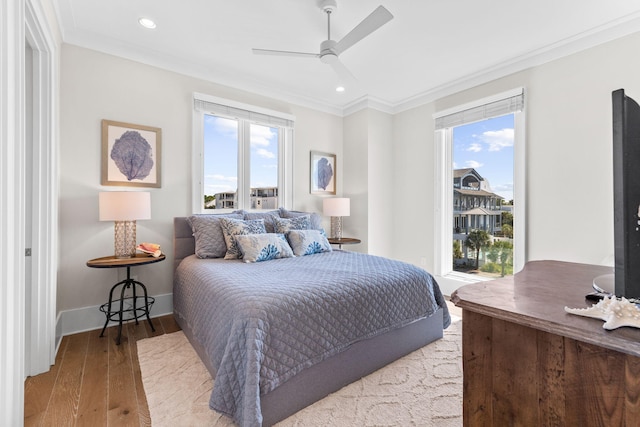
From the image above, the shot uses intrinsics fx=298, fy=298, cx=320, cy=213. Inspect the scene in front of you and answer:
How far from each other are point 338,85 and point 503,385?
3.63 meters

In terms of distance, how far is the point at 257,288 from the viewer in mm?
1788

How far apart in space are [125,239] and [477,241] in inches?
155

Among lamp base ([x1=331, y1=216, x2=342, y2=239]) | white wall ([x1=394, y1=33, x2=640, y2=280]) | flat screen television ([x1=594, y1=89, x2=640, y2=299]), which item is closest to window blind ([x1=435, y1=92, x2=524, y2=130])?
white wall ([x1=394, y1=33, x2=640, y2=280])

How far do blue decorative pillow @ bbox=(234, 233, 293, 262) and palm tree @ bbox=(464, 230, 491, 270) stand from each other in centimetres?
241

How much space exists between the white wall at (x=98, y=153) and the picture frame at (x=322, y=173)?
1555mm

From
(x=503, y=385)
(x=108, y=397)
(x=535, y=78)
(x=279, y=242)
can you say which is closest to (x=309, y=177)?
(x=279, y=242)

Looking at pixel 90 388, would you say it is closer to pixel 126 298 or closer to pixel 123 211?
pixel 126 298

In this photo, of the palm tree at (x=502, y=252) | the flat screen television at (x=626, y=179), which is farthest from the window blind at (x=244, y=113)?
the flat screen television at (x=626, y=179)

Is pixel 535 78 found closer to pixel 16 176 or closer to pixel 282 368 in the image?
pixel 282 368

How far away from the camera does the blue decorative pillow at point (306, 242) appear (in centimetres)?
302

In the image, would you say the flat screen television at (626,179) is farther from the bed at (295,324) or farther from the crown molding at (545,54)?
the crown molding at (545,54)

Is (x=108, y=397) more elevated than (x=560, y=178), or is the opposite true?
(x=560, y=178)

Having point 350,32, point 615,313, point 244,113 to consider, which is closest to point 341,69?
point 350,32

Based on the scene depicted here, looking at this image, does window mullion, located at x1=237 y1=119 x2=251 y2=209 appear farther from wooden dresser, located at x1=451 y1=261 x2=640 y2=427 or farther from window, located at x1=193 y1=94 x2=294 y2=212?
wooden dresser, located at x1=451 y1=261 x2=640 y2=427
